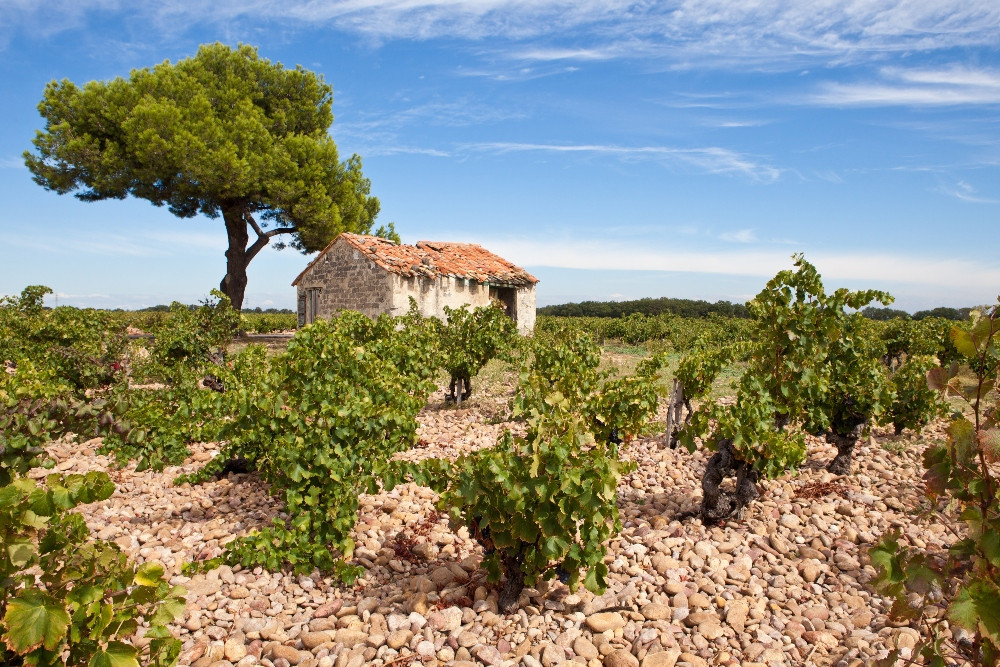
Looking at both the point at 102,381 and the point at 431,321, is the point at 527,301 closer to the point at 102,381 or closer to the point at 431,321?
the point at 431,321

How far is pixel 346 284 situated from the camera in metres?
20.0

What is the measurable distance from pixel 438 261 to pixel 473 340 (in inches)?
447

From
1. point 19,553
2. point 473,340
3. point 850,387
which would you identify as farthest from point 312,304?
point 19,553

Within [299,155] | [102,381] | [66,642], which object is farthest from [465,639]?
[299,155]

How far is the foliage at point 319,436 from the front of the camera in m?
4.18

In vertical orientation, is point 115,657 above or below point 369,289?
below

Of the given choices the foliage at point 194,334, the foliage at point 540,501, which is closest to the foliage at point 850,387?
the foliage at point 540,501

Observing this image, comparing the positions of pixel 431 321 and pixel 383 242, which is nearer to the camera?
pixel 431 321

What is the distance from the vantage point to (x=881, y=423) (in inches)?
287

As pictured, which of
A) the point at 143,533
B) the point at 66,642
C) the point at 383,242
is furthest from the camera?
the point at 383,242

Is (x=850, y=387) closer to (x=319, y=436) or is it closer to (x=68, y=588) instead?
(x=319, y=436)

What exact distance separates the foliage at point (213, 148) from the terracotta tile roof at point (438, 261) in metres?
3.42

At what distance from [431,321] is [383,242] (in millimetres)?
12081

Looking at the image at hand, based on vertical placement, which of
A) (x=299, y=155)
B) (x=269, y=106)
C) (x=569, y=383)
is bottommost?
(x=569, y=383)
